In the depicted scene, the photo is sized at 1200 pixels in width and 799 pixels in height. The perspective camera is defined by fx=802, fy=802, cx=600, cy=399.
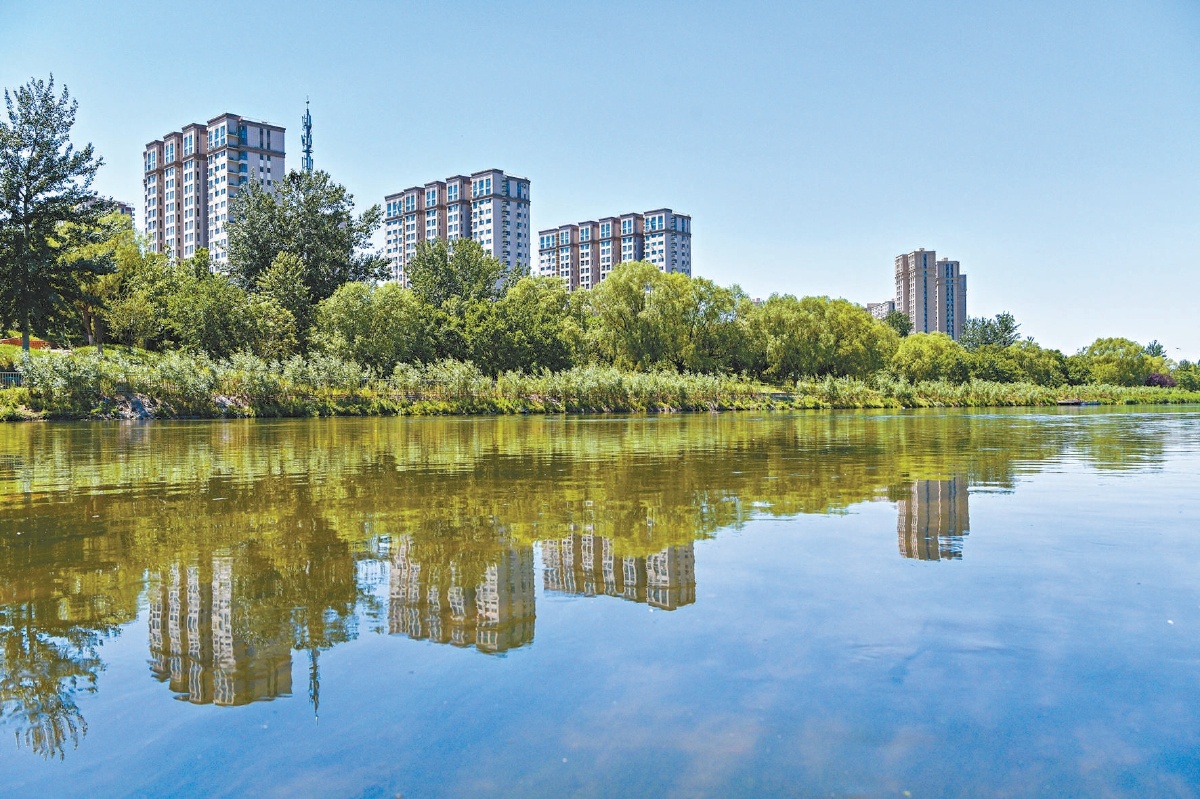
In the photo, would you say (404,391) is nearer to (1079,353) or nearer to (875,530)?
(875,530)

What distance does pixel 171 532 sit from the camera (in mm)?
7715

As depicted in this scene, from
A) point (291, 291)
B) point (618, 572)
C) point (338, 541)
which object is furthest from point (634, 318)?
point (618, 572)

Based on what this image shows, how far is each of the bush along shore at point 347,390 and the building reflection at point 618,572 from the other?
39441 mm

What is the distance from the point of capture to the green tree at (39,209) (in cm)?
4631

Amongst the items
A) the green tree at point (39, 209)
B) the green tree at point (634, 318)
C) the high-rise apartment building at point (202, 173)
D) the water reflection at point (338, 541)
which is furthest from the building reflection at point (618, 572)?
the high-rise apartment building at point (202, 173)

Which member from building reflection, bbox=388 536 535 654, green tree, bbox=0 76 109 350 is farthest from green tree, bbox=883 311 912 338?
building reflection, bbox=388 536 535 654

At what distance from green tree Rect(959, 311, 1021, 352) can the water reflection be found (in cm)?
16757

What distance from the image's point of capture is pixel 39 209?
47625 mm

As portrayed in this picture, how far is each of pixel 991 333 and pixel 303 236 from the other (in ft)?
481

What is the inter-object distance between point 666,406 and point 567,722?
199 feet

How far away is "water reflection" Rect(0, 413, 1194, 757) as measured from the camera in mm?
4340

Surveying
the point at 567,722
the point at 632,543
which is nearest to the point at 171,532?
the point at 632,543

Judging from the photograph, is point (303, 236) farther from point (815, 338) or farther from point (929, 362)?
point (929, 362)

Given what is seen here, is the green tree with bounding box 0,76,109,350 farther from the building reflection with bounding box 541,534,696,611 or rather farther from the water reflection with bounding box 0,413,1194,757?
the building reflection with bounding box 541,534,696,611
